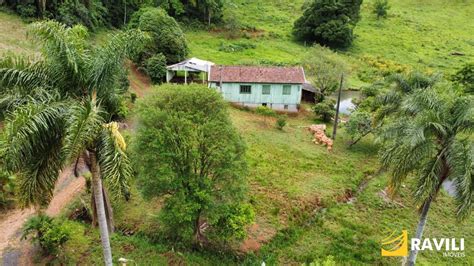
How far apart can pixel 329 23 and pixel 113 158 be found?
52502 mm

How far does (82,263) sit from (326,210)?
1289 cm

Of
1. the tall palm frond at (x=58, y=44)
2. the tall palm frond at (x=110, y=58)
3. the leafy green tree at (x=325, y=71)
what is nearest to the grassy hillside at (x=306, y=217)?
the tall palm frond at (x=110, y=58)

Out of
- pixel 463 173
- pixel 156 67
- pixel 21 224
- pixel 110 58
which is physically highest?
pixel 110 58

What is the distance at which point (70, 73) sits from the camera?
10680 mm

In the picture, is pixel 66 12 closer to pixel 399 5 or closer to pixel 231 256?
pixel 231 256

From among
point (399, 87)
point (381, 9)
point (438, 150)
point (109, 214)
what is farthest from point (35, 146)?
point (381, 9)

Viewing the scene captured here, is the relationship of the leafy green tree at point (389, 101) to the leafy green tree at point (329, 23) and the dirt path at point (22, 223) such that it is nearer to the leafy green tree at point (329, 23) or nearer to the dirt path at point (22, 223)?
the dirt path at point (22, 223)

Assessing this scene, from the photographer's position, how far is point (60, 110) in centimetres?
1001

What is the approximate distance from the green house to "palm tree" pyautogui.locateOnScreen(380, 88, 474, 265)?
2052 cm

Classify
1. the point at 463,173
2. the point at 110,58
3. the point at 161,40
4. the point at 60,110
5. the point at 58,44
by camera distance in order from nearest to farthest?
the point at 60,110 < the point at 58,44 < the point at 110,58 < the point at 463,173 < the point at 161,40

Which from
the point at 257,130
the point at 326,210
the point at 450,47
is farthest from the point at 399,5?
the point at 326,210

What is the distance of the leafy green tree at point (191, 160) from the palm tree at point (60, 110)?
4149 millimetres

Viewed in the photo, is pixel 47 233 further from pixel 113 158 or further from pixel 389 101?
pixel 389 101

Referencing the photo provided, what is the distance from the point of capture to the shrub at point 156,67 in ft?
122
